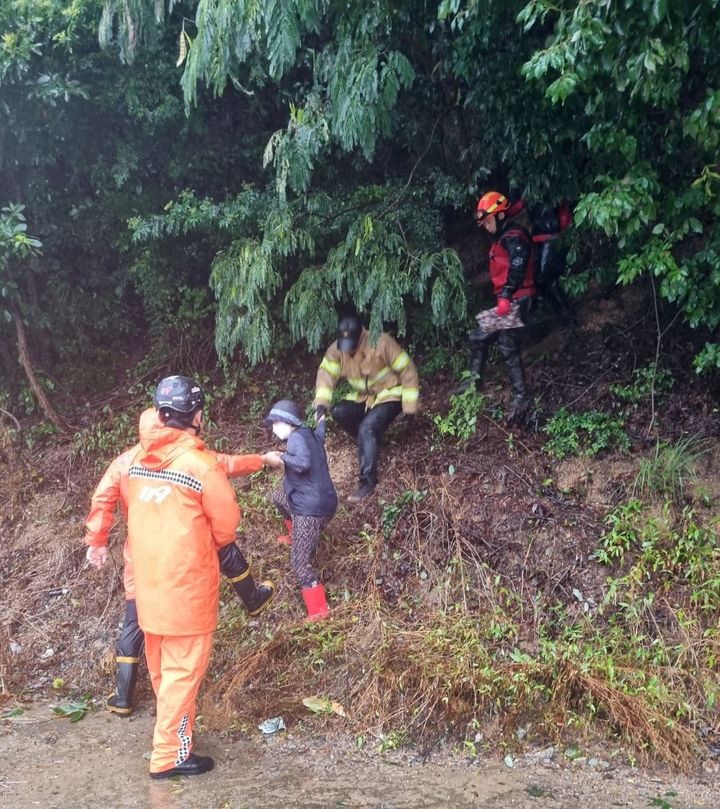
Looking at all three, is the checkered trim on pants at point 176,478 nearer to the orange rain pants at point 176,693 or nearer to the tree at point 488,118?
the orange rain pants at point 176,693

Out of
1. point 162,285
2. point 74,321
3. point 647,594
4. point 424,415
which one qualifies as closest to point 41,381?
point 74,321

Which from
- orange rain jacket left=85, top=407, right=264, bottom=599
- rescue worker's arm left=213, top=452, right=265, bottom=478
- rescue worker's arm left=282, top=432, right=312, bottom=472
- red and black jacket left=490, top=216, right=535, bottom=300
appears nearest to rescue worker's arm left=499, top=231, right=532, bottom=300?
red and black jacket left=490, top=216, right=535, bottom=300

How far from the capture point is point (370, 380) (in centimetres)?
647

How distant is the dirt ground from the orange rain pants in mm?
157

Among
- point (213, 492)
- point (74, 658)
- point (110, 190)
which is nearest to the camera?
point (213, 492)

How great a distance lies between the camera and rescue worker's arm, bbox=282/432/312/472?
520 centimetres

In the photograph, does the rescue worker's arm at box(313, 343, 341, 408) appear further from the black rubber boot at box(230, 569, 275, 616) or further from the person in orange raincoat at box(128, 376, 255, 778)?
the person in orange raincoat at box(128, 376, 255, 778)

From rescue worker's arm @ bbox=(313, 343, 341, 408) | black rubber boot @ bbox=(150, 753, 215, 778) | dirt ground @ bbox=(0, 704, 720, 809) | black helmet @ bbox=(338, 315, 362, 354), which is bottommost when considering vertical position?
dirt ground @ bbox=(0, 704, 720, 809)

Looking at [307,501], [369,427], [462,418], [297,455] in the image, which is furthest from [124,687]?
[462,418]

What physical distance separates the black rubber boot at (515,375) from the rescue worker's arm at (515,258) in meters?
0.34

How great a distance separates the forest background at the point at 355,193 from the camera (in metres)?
4.63

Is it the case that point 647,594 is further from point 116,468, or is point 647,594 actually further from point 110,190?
point 110,190

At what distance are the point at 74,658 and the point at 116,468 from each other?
6.28 feet

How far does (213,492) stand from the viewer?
165 inches
